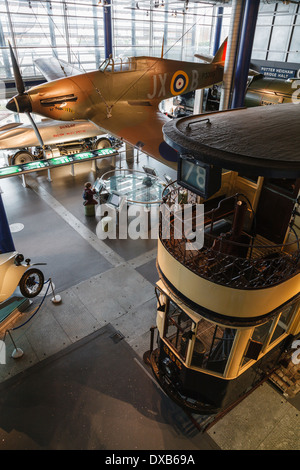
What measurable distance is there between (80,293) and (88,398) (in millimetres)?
3403

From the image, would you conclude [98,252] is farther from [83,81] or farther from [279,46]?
[279,46]

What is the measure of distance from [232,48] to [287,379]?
1212cm

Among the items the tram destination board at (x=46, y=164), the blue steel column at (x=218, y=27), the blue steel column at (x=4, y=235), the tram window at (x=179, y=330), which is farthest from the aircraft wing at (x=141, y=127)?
the blue steel column at (x=218, y=27)

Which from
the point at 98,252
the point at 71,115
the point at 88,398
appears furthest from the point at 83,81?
the point at 88,398

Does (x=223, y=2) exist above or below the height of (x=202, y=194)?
above

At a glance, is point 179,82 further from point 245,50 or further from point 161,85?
point 245,50

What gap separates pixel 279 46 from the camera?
25.2m

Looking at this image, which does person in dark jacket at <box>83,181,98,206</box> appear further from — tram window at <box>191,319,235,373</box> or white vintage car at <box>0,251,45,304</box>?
tram window at <box>191,319,235,373</box>

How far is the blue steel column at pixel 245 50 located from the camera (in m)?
11.5

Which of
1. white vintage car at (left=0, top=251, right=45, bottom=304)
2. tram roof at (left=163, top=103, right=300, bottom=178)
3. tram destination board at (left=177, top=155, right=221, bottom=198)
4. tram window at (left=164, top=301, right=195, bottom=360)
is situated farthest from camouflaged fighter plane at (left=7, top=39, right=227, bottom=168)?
tram destination board at (left=177, top=155, right=221, bottom=198)

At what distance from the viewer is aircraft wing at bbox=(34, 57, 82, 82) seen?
54.2 ft

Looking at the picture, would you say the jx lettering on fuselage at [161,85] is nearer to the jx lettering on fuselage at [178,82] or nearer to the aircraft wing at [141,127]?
the jx lettering on fuselage at [178,82]

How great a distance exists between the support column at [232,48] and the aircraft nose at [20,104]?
8.15m

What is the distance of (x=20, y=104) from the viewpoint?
1236 cm
